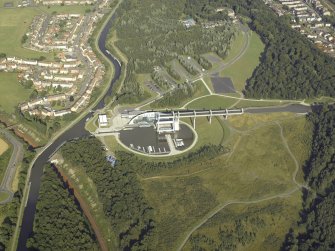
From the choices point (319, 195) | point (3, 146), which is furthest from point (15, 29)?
point (319, 195)

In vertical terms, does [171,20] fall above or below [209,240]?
above

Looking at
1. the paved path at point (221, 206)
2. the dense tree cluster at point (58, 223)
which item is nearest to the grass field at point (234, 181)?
the paved path at point (221, 206)

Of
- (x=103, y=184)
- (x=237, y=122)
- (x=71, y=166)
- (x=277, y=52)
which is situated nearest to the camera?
(x=103, y=184)

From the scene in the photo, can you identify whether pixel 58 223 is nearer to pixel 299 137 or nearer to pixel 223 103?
pixel 223 103

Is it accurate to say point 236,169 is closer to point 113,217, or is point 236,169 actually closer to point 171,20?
point 113,217

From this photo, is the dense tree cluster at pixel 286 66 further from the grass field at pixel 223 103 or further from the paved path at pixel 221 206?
the paved path at pixel 221 206

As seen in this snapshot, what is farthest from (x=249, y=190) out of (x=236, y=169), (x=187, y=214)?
(x=187, y=214)
